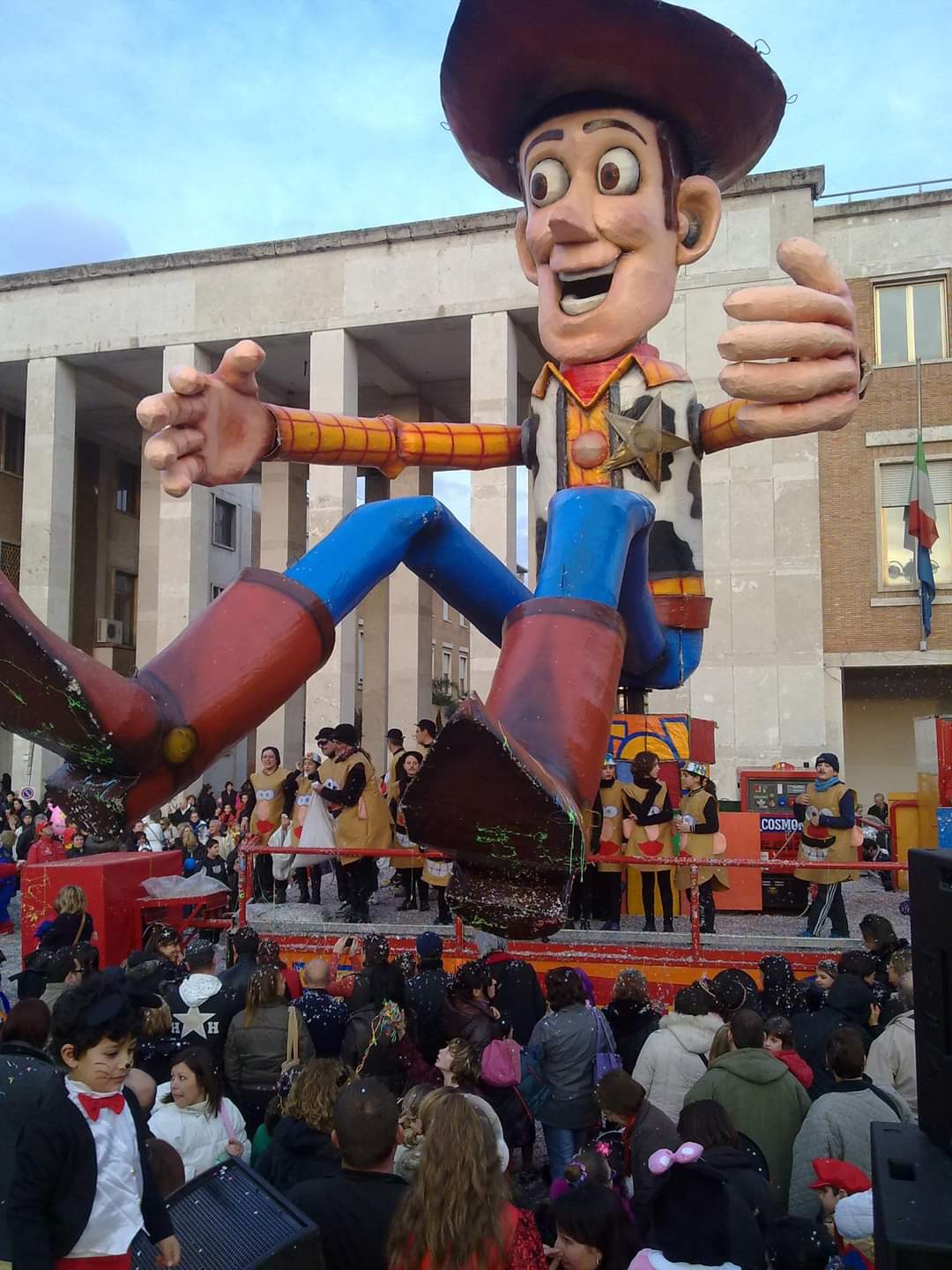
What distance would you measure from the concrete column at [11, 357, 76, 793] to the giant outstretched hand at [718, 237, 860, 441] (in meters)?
18.3

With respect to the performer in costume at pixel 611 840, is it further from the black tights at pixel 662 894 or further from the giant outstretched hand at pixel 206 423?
the giant outstretched hand at pixel 206 423

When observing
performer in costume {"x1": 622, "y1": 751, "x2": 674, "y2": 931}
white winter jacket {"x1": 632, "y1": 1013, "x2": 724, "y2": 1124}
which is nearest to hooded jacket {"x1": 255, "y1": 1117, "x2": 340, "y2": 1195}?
white winter jacket {"x1": 632, "y1": 1013, "x2": 724, "y2": 1124}

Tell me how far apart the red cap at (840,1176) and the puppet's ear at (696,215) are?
3.45m

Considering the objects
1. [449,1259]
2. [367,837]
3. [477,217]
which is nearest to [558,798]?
[449,1259]

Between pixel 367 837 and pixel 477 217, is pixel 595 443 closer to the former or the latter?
pixel 367 837

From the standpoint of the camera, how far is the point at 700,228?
15.2ft

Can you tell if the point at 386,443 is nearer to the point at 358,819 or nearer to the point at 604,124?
the point at 604,124

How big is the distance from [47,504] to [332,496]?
19.8 feet

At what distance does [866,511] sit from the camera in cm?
1792

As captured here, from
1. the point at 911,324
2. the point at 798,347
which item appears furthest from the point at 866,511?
the point at 798,347

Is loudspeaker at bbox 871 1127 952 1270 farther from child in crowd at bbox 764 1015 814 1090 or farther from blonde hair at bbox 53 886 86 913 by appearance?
blonde hair at bbox 53 886 86 913

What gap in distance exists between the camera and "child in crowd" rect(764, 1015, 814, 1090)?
4.08 meters

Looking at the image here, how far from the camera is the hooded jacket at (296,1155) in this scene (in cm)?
306

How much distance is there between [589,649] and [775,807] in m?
10.0
